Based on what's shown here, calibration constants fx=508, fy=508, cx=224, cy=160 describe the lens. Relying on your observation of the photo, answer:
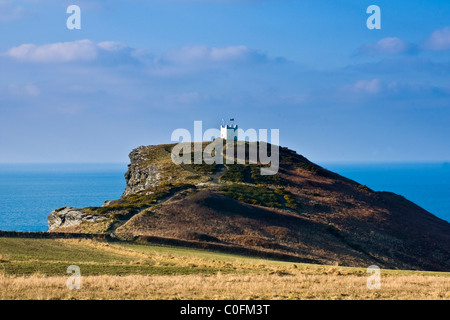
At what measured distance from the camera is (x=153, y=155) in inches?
3949

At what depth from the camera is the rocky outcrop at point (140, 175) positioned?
8466cm

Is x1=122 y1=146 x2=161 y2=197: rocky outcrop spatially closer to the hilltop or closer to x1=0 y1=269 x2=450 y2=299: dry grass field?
the hilltop

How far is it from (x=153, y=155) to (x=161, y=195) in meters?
35.6

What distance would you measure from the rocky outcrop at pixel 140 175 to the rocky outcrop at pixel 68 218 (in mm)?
20384

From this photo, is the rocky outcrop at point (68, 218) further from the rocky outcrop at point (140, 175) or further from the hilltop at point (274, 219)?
the rocky outcrop at point (140, 175)

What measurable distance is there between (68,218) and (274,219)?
2482cm

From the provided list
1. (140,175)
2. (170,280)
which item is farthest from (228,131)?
(170,280)

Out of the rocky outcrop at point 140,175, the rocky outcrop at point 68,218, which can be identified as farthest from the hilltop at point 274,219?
the rocky outcrop at point 140,175

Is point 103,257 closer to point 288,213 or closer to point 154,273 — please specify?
point 154,273

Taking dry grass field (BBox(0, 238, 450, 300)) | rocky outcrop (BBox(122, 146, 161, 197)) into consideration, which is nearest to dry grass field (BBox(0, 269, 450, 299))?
dry grass field (BBox(0, 238, 450, 300))

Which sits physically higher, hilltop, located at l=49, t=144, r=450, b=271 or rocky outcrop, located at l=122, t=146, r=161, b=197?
rocky outcrop, located at l=122, t=146, r=161, b=197

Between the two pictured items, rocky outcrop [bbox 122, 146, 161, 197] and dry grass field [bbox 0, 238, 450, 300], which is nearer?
dry grass field [bbox 0, 238, 450, 300]

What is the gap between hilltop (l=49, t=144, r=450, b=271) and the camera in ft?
173

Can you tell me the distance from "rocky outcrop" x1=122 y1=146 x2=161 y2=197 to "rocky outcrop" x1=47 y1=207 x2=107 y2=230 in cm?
2038
